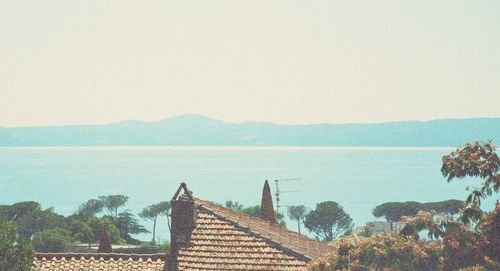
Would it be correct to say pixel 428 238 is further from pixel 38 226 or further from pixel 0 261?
pixel 38 226

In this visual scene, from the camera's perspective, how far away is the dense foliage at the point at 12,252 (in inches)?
709

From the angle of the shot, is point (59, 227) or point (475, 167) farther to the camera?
point (59, 227)

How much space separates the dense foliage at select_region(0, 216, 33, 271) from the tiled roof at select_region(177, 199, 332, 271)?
479 cm

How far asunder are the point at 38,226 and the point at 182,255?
81.8 metres

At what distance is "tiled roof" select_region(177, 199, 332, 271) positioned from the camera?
20047 millimetres

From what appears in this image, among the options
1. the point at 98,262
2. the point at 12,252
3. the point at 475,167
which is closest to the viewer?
the point at 475,167

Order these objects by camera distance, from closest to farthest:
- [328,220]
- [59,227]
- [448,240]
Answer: [448,240]
[59,227]
[328,220]

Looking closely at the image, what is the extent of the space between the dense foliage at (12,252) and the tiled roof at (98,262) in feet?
7.27

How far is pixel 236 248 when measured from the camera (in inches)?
820

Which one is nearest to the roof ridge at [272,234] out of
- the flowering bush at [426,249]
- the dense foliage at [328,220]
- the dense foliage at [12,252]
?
the flowering bush at [426,249]

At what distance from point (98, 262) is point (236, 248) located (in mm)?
4950

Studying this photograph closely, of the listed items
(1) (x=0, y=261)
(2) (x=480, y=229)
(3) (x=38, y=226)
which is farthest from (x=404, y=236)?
(3) (x=38, y=226)

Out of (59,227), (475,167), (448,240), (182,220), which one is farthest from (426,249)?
(59,227)

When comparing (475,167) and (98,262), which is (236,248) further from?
(475,167)
